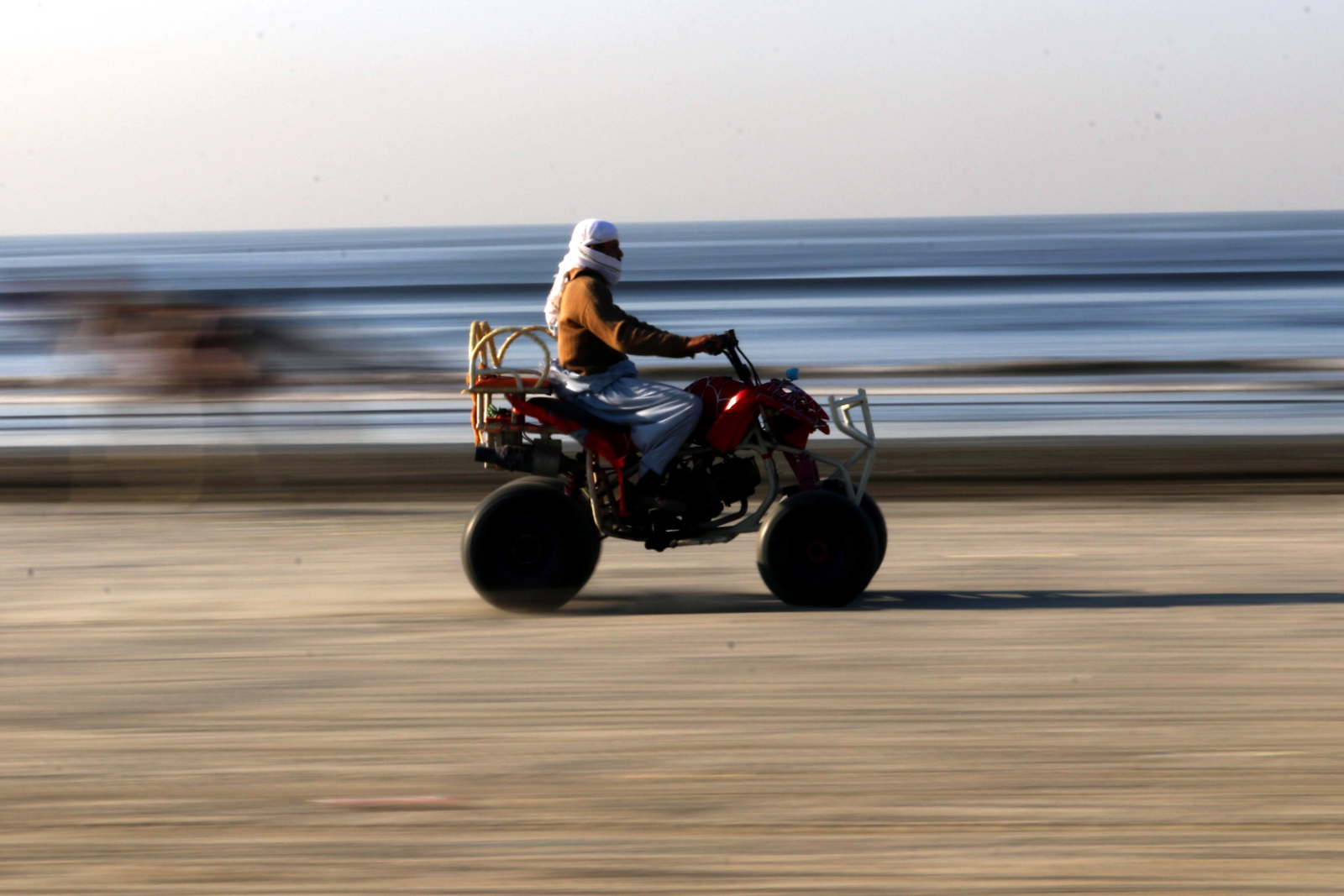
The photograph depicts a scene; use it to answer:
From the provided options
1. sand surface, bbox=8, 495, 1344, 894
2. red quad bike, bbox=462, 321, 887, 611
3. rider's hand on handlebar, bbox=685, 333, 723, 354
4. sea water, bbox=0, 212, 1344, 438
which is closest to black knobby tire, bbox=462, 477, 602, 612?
red quad bike, bbox=462, 321, 887, 611

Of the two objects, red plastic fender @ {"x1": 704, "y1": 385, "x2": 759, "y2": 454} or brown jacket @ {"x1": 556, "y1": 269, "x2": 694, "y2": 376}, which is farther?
red plastic fender @ {"x1": 704, "y1": 385, "x2": 759, "y2": 454}

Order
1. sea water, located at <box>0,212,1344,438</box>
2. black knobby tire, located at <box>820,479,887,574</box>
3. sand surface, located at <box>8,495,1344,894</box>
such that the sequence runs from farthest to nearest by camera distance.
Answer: sea water, located at <box>0,212,1344,438</box> < black knobby tire, located at <box>820,479,887,574</box> < sand surface, located at <box>8,495,1344,894</box>

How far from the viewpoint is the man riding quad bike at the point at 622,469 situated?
7.80 meters

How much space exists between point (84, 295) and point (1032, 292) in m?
34.9

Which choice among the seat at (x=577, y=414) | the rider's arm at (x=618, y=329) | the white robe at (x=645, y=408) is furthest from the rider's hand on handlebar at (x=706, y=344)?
the seat at (x=577, y=414)

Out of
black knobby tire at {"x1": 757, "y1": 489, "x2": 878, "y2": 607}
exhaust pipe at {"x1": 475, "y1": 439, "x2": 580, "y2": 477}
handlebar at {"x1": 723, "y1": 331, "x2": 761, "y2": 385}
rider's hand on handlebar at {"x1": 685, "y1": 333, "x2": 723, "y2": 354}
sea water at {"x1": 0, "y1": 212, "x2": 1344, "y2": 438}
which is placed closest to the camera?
rider's hand on handlebar at {"x1": 685, "y1": 333, "x2": 723, "y2": 354}

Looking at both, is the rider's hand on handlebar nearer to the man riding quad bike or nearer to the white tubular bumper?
the man riding quad bike

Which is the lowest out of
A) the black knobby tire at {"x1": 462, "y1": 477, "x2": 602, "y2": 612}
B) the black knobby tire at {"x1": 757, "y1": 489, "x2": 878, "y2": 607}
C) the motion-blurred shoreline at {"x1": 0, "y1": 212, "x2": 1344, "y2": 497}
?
the black knobby tire at {"x1": 462, "y1": 477, "x2": 602, "y2": 612}

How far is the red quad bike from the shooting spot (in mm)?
7820

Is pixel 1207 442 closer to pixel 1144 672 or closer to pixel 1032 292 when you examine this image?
pixel 1144 672

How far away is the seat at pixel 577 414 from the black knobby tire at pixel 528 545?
331 millimetres

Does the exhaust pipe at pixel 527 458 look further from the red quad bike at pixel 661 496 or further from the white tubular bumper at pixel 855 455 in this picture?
the white tubular bumper at pixel 855 455

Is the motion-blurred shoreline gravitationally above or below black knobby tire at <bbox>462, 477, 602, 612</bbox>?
above

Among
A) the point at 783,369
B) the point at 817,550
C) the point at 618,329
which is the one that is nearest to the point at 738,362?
the point at 618,329
